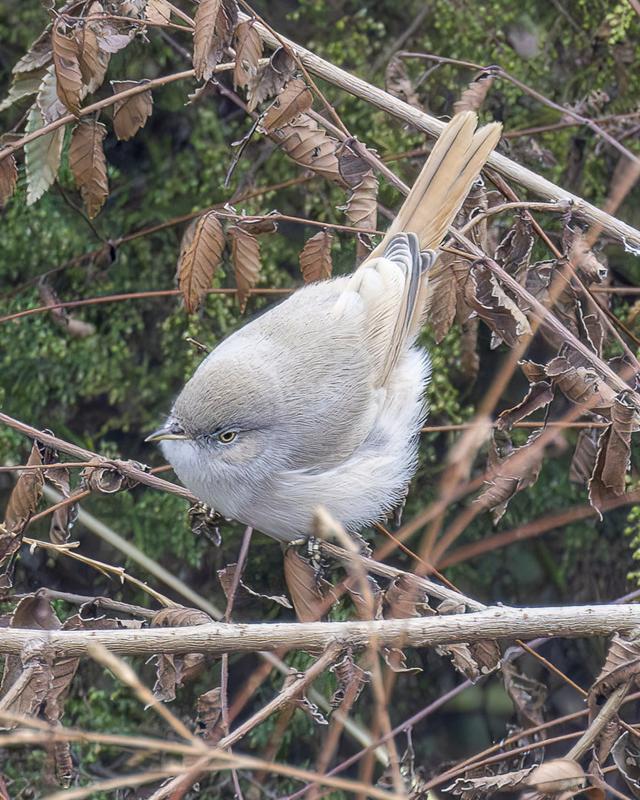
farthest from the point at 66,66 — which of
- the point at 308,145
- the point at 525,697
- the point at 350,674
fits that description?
the point at 525,697

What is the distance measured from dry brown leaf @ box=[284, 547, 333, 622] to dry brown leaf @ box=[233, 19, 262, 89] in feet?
3.64

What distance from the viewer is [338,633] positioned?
185 centimetres

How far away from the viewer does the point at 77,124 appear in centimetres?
238

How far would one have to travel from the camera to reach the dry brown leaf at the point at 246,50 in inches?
85.5

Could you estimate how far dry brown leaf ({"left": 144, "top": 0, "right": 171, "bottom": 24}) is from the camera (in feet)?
7.68

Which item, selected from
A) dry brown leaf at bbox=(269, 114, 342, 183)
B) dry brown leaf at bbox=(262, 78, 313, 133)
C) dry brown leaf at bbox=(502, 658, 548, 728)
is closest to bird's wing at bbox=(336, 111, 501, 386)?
dry brown leaf at bbox=(269, 114, 342, 183)

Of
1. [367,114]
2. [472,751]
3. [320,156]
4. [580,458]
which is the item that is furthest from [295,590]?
[367,114]

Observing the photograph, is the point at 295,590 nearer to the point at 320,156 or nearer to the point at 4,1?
the point at 320,156

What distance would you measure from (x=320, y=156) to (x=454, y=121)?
18.8 inches

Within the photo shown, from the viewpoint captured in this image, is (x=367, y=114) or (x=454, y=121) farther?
(x=367, y=114)

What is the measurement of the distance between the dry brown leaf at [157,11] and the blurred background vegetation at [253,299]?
3.69 feet

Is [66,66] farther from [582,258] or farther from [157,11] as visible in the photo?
[582,258]

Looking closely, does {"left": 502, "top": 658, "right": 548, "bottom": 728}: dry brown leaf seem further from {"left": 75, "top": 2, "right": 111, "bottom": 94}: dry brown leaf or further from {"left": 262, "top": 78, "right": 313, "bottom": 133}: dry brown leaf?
{"left": 75, "top": 2, "right": 111, "bottom": 94}: dry brown leaf

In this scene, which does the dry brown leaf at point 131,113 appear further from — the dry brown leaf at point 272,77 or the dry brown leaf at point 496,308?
the dry brown leaf at point 496,308
